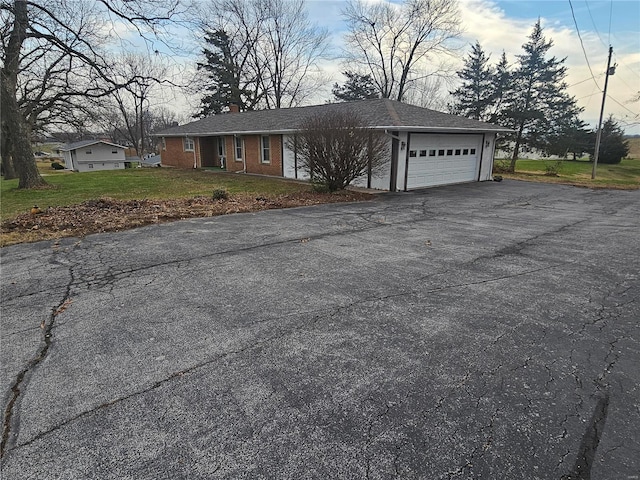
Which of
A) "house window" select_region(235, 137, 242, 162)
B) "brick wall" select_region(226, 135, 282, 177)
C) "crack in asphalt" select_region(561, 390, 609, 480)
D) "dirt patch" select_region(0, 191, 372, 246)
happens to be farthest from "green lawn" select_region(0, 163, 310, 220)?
"crack in asphalt" select_region(561, 390, 609, 480)

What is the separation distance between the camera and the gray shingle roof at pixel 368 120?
14398mm

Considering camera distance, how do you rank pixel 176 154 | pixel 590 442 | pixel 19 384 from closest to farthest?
pixel 590 442
pixel 19 384
pixel 176 154

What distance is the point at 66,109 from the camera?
23.7 m

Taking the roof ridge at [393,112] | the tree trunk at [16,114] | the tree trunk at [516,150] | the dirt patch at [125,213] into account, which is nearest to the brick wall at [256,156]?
the roof ridge at [393,112]

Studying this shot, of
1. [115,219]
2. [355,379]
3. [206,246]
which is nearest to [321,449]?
[355,379]

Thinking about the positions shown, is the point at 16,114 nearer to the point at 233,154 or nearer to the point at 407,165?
the point at 233,154

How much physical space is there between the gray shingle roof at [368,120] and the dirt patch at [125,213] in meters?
3.47

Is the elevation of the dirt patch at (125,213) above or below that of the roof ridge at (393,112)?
below

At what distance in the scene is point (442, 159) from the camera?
16.6m

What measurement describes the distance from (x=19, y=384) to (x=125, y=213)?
746cm

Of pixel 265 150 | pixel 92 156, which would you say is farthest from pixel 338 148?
pixel 92 156

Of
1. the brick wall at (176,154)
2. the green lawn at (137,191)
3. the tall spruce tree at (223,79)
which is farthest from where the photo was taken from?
the tall spruce tree at (223,79)

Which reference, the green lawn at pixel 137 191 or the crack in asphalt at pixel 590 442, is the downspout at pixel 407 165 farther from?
the crack in asphalt at pixel 590 442

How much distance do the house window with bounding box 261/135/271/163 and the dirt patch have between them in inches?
297
